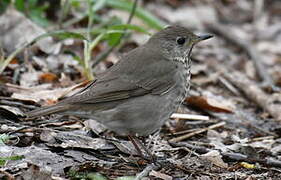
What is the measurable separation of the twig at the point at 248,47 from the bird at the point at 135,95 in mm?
2781

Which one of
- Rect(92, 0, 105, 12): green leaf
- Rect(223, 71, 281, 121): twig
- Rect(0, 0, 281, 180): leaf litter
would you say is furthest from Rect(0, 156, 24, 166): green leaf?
Rect(223, 71, 281, 121): twig

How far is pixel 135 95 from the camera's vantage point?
4.78 m

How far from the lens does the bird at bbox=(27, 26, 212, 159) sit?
4.66 metres

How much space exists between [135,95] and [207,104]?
166 centimetres

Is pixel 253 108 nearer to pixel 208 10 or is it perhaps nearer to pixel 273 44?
pixel 273 44

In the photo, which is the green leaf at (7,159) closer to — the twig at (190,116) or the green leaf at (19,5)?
the twig at (190,116)

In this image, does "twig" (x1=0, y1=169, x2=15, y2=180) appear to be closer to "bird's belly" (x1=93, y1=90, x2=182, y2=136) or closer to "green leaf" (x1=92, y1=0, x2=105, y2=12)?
"bird's belly" (x1=93, y1=90, x2=182, y2=136)

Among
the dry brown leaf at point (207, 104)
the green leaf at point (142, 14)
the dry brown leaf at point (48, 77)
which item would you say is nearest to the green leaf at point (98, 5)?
the green leaf at point (142, 14)

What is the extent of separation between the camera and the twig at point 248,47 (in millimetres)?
7746

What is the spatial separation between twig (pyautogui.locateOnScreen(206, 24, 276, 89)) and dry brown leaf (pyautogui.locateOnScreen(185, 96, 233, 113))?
1304mm

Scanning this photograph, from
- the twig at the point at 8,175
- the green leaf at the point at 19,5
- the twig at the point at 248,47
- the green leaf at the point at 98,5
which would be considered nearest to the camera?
the twig at the point at 8,175

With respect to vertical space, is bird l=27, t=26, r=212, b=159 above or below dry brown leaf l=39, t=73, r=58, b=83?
above

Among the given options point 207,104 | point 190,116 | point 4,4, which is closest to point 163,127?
point 190,116

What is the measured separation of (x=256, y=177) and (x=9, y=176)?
6.72ft
